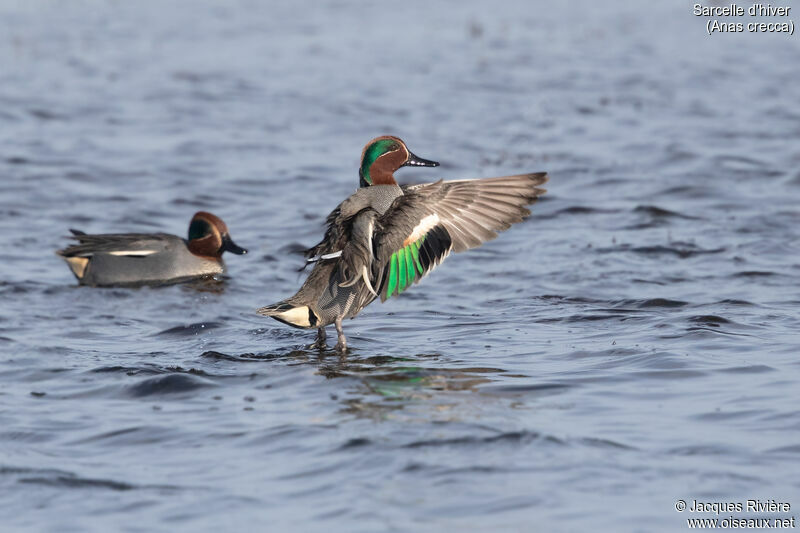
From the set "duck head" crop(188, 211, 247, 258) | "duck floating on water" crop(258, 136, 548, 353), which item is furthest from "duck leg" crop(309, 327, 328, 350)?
"duck head" crop(188, 211, 247, 258)

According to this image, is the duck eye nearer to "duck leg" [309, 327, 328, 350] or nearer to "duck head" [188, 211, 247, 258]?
"duck head" [188, 211, 247, 258]

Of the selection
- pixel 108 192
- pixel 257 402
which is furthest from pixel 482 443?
pixel 108 192

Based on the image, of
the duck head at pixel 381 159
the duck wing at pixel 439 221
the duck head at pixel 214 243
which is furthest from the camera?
the duck head at pixel 214 243

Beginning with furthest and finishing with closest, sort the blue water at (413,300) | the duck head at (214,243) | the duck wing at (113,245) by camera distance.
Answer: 1. the duck head at (214,243)
2. the duck wing at (113,245)
3. the blue water at (413,300)

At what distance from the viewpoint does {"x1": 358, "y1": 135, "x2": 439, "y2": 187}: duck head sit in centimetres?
670

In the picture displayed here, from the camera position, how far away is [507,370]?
626 centimetres

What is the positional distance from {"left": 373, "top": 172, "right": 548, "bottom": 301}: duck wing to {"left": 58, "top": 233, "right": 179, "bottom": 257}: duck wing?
3.69 m

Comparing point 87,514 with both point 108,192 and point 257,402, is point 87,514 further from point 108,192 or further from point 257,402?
point 108,192

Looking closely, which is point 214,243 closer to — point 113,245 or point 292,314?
point 113,245

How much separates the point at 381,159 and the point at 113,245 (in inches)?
140

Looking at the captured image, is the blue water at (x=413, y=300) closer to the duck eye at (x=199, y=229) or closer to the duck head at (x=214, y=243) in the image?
the duck head at (x=214, y=243)

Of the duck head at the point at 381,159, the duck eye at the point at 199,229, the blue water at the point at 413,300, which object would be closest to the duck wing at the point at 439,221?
the duck head at the point at 381,159

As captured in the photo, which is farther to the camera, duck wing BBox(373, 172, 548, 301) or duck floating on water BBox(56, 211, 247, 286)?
duck floating on water BBox(56, 211, 247, 286)

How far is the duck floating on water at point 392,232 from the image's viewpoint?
6.39 meters
